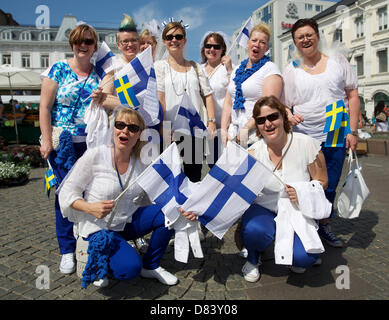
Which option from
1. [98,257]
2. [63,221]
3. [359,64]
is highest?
[359,64]

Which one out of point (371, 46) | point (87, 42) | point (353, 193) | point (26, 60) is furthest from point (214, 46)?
point (26, 60)

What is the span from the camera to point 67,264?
292 cm

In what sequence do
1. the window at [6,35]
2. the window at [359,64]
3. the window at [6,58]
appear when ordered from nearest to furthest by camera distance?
the window at [359,64]
the window at [6,35]
the window at [6,58]

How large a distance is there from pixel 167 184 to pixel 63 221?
3.39 ft

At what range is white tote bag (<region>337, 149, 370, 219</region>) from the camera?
316 centimetres

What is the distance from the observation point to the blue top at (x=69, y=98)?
2809mm

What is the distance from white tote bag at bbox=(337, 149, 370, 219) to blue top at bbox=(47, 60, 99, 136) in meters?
2.47

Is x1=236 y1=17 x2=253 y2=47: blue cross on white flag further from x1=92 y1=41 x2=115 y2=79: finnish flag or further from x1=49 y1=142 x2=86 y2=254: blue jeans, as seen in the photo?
x1=49 y1=142 x2=86 y2=254: blue jeans

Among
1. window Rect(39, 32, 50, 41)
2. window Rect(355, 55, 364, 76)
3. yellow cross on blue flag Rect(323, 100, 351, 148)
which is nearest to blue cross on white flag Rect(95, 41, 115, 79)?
yellow cross on blue flag Rect(323, 100, 351, 148)

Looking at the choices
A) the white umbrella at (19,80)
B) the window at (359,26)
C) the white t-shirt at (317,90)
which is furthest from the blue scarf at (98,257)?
the window at (359,26)

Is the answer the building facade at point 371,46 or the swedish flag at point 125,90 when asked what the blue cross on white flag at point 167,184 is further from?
the building facade at point 371,46

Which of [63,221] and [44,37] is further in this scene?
[44,37]

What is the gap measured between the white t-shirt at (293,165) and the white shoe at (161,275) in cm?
98

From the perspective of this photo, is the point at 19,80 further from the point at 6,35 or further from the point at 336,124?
the point at 6,35
